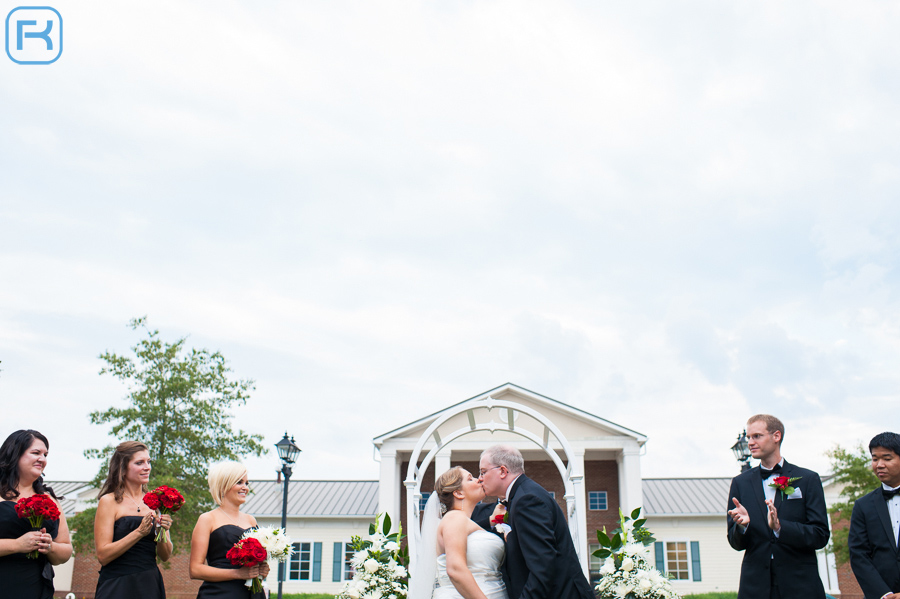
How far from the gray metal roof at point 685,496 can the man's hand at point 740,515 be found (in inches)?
1142

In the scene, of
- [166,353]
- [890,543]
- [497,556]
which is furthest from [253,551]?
[166,353]

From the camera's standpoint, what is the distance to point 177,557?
34.5 m

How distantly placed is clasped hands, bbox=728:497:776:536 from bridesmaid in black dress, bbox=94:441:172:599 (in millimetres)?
4681

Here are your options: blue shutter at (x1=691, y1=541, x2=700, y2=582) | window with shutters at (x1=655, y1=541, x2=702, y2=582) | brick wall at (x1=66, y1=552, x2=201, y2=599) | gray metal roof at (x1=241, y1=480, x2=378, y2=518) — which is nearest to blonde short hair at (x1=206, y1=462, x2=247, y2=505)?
gray metal roof at (x1=241, y1=480, x2=378, y2=518)

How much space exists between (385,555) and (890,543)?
218 inches

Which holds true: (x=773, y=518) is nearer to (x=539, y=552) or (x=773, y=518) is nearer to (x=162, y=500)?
(x=539, y=552)

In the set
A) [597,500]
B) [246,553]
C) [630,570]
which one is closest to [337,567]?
[597,500]

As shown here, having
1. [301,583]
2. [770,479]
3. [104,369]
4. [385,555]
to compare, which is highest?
[104,369]

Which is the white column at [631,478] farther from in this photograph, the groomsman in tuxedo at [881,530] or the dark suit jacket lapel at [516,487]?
the dark suit jacket lapel at [516,487]

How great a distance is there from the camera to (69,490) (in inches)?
1668

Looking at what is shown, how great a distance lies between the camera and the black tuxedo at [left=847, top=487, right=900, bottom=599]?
5.59 metres

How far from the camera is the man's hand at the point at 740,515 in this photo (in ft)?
19.3

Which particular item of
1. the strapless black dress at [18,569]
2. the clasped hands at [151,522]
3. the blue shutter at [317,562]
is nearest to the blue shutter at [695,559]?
the blue shutter at [317,562]

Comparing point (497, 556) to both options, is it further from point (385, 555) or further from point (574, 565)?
point (385, 555)
